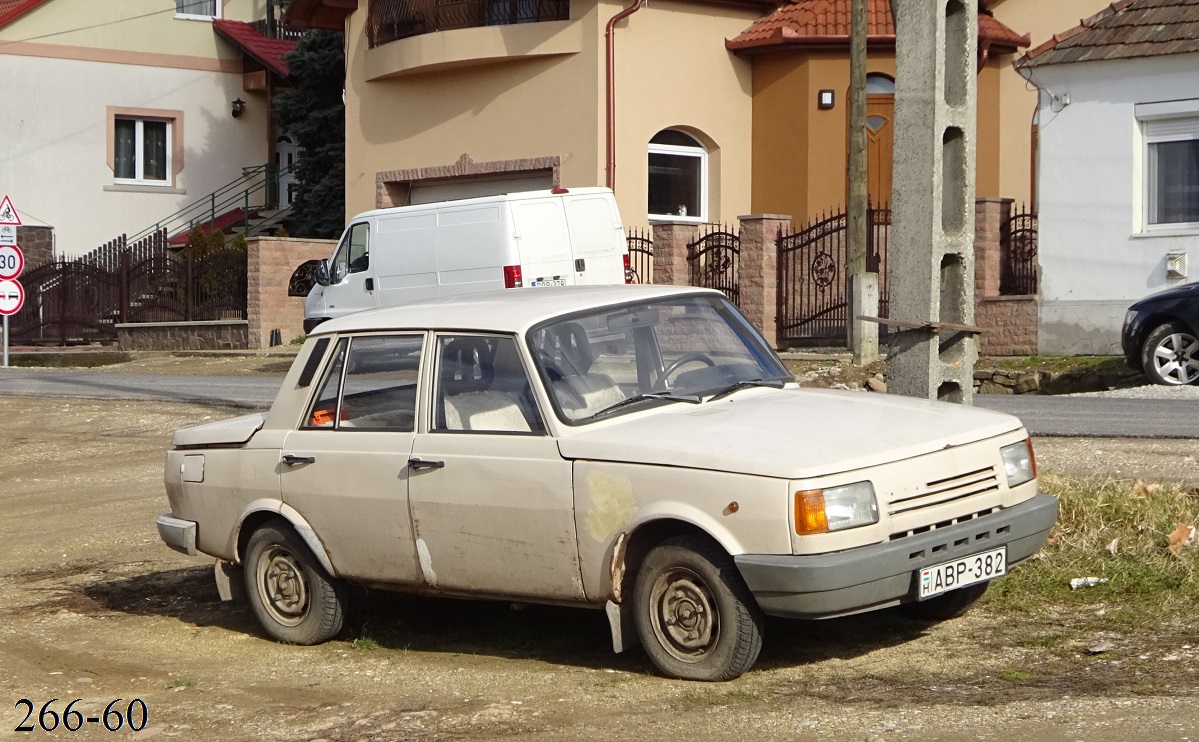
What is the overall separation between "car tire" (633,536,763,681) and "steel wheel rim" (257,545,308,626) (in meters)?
→ 1.95

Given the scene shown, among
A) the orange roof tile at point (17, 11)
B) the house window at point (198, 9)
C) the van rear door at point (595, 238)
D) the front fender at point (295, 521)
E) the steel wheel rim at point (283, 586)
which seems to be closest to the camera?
the front fender at point (295, 521)

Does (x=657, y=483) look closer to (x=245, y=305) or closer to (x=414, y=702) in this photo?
(x=414, y=702)

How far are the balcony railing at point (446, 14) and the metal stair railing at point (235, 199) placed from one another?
43.1 feet

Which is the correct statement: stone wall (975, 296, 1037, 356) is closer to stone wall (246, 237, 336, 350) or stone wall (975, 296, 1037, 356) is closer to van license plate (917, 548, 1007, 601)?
stone wall (246, 237, 336, 350)

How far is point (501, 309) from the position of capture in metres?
6.97

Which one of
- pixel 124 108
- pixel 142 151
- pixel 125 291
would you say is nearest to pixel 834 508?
pixel 125 291

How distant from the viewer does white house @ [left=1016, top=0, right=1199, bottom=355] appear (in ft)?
68.6

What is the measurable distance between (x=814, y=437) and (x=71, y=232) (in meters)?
36.9

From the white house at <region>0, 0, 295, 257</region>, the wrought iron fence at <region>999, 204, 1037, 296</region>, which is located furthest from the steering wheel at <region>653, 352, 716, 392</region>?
the white house at <region>0, 0, 295, 257</region>

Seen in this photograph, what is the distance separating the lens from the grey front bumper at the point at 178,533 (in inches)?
308

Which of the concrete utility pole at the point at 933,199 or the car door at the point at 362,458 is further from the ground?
the concrete utility pole at the point at 933,199

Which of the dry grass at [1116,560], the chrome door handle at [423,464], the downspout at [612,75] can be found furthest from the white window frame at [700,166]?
the chrome door handle at [423,464]

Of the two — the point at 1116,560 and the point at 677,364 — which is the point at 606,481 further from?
the point at 1116,560

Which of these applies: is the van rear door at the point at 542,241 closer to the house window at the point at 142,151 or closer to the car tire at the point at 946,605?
the car tire at the point at 946,605
